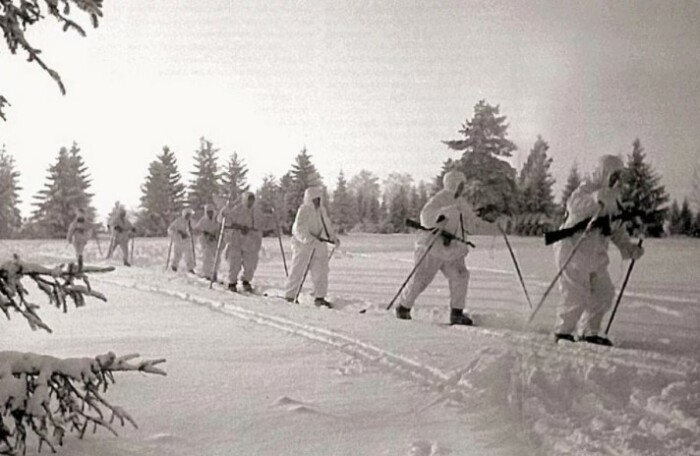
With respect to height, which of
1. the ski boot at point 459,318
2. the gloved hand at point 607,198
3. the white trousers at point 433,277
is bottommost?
the ski boot at point 459,318

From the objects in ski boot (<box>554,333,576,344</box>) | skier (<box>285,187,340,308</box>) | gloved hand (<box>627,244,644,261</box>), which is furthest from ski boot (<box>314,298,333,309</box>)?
gloved hand (<box>627,244,644,261</box>)

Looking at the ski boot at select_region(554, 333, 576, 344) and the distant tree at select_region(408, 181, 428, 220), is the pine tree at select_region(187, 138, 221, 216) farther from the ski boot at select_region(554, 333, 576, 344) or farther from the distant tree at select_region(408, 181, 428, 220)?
the ski boot at select_region(554, 333, 576, 344)

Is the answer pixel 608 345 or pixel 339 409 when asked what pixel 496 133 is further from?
pixel 339 409

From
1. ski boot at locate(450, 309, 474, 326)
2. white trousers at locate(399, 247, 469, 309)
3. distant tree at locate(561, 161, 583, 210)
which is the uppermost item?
distant tree at locate(561, 161, 583, 210)

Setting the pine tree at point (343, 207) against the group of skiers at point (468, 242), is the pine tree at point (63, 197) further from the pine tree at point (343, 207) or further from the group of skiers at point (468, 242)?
the pine tree at point (343, 207)

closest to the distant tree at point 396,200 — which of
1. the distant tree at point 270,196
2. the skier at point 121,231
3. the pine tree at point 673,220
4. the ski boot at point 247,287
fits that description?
the distant tree at point 270,196

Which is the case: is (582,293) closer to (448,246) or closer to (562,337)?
(562,337)

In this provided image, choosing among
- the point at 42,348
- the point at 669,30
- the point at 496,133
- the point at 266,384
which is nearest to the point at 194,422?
the point at 266,384

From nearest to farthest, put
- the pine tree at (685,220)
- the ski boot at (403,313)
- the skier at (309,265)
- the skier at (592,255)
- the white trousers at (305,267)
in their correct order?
the pine tree at (685,220), the skier at (592,255), the ski boot at (403,313), the skier at (309,265), the white trousers at (305,267)
